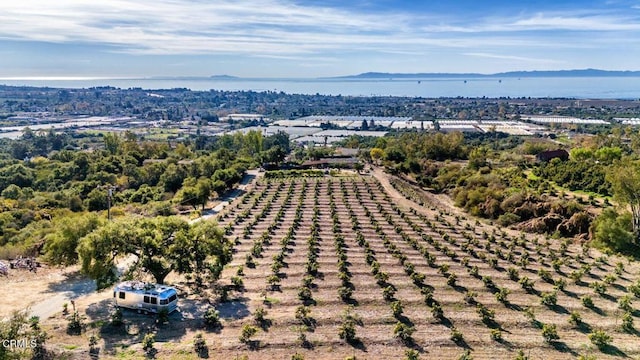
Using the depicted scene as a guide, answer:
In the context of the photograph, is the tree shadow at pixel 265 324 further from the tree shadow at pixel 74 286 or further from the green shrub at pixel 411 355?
the tree shadow at pixel 74 286

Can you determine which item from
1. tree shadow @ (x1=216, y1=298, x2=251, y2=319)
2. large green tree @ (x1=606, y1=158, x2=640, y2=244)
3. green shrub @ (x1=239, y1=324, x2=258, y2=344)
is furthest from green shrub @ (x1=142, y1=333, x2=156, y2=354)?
large green tree @ (x1=606, y1=158, x2=640, y2=244)

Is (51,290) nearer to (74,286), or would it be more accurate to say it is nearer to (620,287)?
(74,286)

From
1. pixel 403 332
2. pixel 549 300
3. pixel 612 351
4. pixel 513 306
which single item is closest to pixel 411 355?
pixel 403 332

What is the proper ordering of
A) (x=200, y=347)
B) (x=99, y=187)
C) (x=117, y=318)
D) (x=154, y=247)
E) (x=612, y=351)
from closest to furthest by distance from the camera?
(x=200, y=347) → (x=612, y=351) → (x=117, y=318) → (x=154, y=247) → (x=99, y=187)

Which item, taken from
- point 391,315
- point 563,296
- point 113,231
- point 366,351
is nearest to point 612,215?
point 563,296

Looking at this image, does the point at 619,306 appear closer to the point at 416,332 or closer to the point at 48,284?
the point at 416,332

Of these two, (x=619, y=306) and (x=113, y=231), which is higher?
(x=113, y=231)
